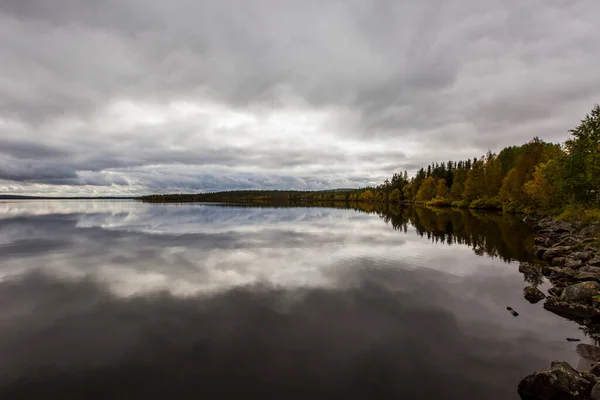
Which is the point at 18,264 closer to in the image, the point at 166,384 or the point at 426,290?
the point at 166,384

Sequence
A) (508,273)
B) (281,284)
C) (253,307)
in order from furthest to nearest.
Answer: (508,273) → (281,284) → (253,307)

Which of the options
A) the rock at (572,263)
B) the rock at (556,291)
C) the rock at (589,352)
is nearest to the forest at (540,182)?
the rock at (572,263)

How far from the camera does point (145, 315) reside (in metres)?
13.8

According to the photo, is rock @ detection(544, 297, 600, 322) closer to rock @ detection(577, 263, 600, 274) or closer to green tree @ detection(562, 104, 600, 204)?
rock @ detection(577, 263, 600, 274)

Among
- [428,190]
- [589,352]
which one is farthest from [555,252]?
[428,190]

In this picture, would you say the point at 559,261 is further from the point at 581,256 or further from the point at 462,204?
the point at 462,204

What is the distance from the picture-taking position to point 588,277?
640 inches

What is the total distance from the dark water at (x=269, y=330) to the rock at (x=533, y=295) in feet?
1.61

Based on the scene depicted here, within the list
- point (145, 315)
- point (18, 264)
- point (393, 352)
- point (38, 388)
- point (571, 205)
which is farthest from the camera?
point (571, 205)


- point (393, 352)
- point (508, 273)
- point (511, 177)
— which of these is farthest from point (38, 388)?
point (511, 177)

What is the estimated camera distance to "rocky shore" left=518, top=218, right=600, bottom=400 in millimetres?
8039

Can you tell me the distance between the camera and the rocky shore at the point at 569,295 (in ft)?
26.4

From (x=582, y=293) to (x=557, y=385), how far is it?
9271mm

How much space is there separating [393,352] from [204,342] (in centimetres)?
683
